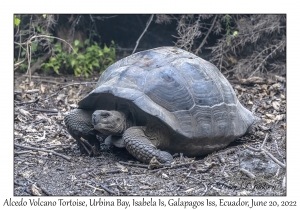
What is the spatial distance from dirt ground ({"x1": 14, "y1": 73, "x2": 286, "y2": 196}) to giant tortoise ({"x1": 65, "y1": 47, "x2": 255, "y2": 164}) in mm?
180

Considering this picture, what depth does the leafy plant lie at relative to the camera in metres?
9.09

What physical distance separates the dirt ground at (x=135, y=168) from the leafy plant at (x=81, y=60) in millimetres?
2479

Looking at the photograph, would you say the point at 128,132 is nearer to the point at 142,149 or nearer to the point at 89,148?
the point at 142,149

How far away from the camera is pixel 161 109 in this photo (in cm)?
480

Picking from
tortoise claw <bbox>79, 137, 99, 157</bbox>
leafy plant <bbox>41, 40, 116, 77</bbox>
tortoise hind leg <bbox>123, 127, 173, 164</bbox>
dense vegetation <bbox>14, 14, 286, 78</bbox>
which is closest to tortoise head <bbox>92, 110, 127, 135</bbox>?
tortoise hind leg <bbox>123, 127, 173, 164</bbox>

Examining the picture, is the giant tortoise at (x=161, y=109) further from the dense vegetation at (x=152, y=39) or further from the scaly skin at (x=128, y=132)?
the dense vegetation at (x=152, y=39)

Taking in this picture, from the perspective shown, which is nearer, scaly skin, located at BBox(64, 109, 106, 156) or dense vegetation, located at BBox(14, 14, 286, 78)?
scaly skin, located at BBox(64, 109, 106, 156)

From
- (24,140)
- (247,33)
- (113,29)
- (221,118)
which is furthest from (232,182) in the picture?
(113,29)

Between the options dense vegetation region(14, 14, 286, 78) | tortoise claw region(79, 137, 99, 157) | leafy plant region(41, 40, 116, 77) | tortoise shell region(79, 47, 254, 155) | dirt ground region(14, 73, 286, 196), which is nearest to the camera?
dirt ground region(14, 73, 286, 196)

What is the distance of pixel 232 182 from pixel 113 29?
20.6 feet

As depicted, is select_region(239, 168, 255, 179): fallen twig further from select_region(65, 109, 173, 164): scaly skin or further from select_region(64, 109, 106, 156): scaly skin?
select_region(64, 109, 106, 156): scaly skin

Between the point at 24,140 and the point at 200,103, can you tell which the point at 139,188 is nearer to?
the point at 200,103

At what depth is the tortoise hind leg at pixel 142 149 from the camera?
4.73m

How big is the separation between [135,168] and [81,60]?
4736 millimetres
